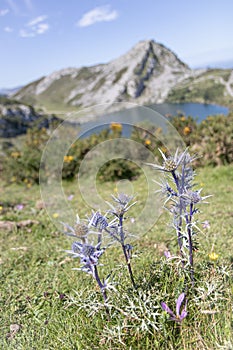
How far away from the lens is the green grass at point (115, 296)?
5.56 feet

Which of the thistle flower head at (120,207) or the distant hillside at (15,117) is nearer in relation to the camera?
the thistle flower head at (120,207)

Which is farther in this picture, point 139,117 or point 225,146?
point 139,117

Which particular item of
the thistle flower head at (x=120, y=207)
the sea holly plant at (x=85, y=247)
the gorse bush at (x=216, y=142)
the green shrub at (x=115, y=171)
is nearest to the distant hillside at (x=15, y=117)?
the green shrub at (x=115, y=171)

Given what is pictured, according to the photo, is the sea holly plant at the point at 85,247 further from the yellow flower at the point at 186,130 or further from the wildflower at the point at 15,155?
the wildflower at the point at 15,155

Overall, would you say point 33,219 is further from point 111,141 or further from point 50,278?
point 111,141

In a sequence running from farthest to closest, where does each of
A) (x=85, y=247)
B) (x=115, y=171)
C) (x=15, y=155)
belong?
(x=15, y=155), (x=115, y=171), (x=85, y=247)

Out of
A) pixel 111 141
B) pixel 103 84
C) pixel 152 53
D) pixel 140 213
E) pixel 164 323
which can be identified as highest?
pixel 152 53

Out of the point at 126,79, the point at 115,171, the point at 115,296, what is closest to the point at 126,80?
A: the point at 126,79

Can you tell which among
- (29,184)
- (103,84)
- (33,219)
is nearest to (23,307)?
(33,219)

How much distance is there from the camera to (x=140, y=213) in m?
4.51

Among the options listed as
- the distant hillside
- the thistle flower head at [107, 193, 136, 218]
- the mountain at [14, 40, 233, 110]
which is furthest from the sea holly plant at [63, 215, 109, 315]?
the distant hillside

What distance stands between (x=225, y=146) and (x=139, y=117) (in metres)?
1.88

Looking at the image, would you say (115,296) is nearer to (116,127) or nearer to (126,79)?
(116,127)

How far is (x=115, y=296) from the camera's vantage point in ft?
A: 6.16
